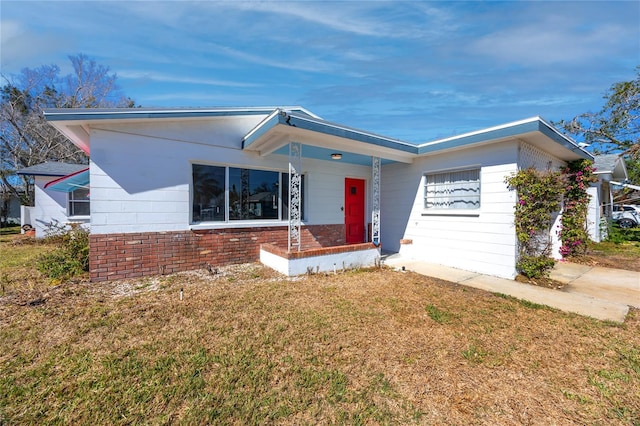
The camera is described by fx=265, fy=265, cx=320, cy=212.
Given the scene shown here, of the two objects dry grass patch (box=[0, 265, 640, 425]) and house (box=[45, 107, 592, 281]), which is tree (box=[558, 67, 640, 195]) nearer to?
house (box=[45, 107, 592, 281])

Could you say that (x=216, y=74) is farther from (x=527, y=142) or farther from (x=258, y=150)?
(x=527, y=142)

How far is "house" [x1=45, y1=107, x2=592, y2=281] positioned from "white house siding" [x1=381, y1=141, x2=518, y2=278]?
31mm

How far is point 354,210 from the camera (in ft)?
32.0

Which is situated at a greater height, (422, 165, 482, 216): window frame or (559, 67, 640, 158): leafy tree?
(559, 67, 640, 158): leafy tree

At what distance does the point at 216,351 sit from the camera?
10.0 ft

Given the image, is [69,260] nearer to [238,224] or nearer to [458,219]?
[238,224]

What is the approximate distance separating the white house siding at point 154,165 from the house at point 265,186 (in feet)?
0.07

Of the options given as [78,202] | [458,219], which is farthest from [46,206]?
[458,219]

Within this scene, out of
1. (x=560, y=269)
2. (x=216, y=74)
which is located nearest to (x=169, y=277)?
(x=216, y=74)

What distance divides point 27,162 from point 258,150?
888 inches

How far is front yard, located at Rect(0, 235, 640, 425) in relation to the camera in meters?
2.21

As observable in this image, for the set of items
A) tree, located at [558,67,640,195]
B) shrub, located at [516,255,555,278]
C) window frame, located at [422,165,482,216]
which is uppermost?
tree, located at [558,67,640,195]

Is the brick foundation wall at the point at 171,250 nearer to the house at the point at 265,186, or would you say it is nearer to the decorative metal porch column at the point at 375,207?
the house at the point at 265,186

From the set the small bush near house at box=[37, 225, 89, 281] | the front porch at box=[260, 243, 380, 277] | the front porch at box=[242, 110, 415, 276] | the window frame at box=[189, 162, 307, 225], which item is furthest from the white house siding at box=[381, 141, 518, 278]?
the small bush near house at box=[37, 225, 89, 281]
